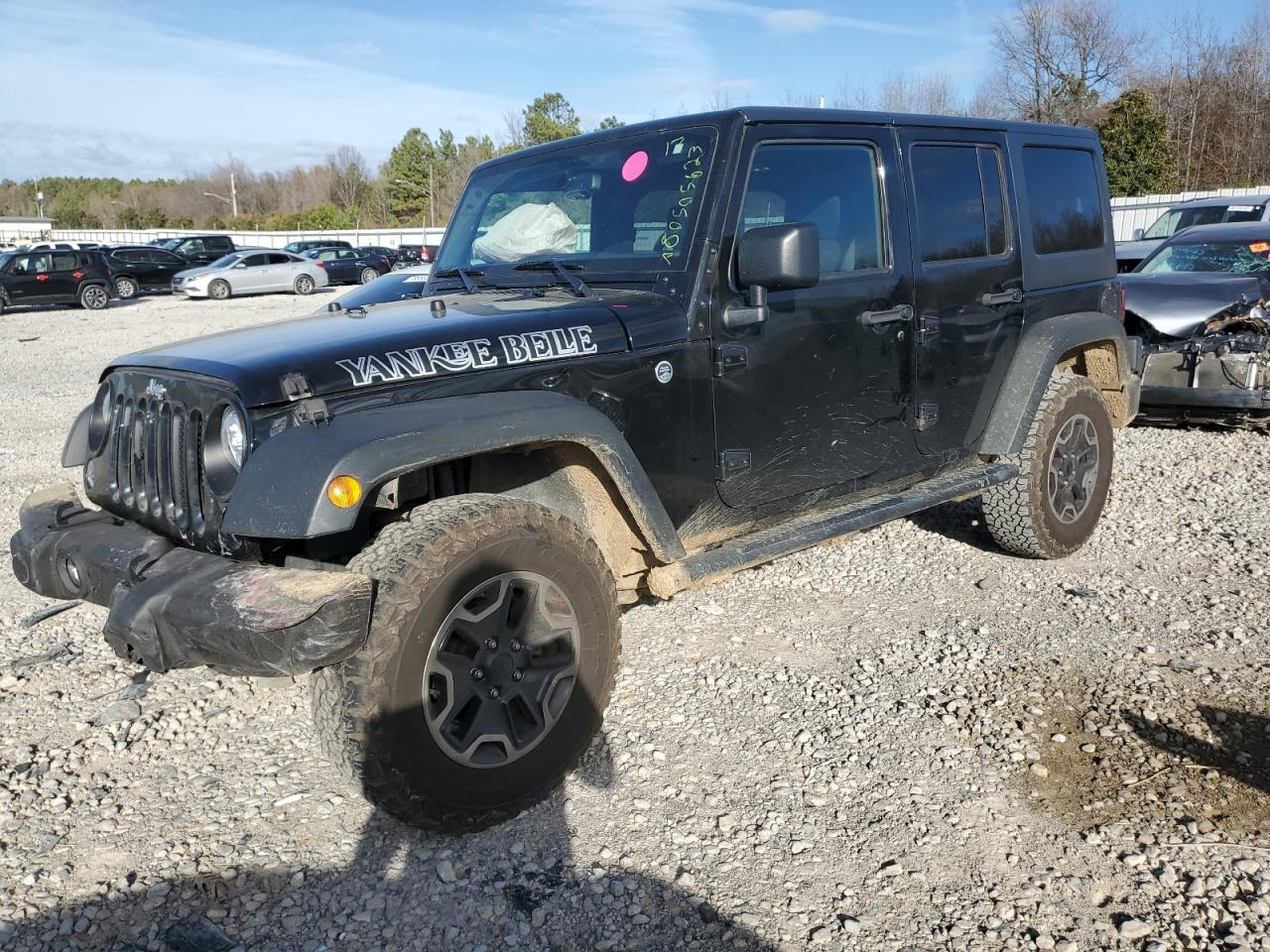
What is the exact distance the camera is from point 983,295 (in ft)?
14.6

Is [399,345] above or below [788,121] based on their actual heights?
below

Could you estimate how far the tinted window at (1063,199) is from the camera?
4832 mm

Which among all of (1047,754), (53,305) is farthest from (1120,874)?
(53,305)

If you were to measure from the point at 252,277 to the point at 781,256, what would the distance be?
27.3 m

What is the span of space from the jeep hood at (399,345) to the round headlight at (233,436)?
0.33 feet

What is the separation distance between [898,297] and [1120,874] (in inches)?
88.7

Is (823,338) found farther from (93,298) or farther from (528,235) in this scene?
(93,298)

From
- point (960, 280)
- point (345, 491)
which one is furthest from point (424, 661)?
point (960, 280)

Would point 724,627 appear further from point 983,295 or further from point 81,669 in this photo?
point 81,669

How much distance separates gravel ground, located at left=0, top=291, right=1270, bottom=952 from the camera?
2631mm

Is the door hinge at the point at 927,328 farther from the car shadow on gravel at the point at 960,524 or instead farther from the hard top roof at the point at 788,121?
the car shadow on gravel at the point at 960,524

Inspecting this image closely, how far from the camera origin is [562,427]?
298 centimetres

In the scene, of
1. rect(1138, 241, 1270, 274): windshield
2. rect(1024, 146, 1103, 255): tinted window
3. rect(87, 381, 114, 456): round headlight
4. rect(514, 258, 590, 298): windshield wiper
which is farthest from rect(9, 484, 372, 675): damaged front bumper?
rect(1138, 241, 1270, 274): windshield

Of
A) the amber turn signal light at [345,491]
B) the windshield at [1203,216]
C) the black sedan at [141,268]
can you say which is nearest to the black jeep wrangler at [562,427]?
the amber turn signal light at [345,491]
